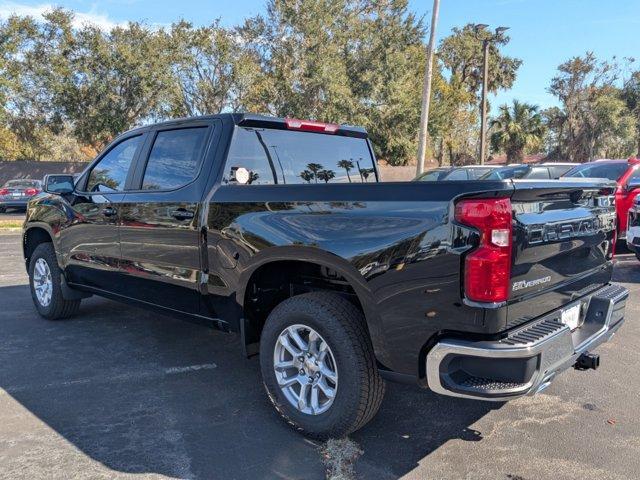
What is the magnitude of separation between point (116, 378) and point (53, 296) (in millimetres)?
1941

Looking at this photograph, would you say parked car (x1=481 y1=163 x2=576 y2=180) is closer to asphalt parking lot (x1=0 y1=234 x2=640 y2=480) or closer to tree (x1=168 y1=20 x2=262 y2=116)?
asphalt parking lot (x1=0 y1=234 x2=640 y2=480)

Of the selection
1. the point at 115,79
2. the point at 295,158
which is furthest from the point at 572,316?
the point at 115,79

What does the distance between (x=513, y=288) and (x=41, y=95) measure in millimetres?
29630

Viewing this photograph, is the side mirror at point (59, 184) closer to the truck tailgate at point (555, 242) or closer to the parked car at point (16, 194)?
the truck tailgate at point (555, 242)

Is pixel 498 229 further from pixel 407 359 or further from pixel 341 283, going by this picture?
pixel 341 283

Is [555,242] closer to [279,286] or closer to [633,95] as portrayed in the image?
[279,286]

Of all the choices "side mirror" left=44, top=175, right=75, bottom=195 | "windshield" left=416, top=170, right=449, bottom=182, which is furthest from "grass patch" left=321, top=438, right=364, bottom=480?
"windshield" left=416, top=170, right=449, bottom=182

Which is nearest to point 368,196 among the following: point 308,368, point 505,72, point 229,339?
point 308,368

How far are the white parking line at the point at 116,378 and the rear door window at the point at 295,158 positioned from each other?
166cm

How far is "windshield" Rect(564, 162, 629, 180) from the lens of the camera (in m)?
9.73

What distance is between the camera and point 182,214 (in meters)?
3.92

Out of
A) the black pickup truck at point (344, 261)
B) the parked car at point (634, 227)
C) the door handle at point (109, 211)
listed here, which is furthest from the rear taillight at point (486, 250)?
the parked car at point (634, 227)

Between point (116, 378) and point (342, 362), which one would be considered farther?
point (116, 378)

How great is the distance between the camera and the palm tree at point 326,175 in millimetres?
4414
